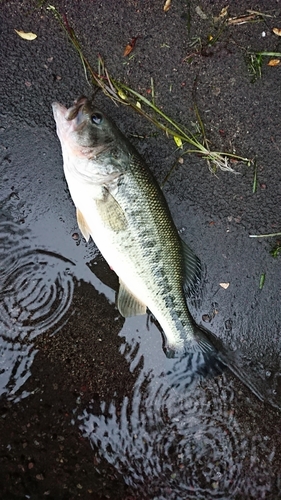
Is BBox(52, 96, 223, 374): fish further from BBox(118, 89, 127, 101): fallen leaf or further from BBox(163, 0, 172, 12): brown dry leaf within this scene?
BBox(163, 0, 172, 12): brown dry leaf

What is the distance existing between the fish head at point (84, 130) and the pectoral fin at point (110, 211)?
0.29m

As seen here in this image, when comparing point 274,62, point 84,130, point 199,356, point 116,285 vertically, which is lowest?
point 199,356

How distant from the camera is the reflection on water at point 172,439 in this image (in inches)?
133

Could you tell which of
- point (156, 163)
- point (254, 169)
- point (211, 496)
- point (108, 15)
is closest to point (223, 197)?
point (254, 169)

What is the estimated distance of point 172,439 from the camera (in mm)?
3406

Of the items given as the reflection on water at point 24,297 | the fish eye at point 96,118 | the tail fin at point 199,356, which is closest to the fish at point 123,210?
the fish eye at point 96,118

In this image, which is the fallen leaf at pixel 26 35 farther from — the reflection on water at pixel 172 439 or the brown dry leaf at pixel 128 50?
the reflection on water at pixel 172 439

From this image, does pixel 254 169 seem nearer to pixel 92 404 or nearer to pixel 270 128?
pixel 270 128

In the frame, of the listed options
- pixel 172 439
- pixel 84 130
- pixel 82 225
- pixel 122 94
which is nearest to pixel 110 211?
pixel 82 225

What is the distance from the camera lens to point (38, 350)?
3.39 metres

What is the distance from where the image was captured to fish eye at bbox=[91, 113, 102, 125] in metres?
2.86

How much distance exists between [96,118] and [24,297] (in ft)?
4.84

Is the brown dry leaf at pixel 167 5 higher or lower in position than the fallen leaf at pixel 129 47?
higher

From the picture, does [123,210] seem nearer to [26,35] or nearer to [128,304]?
[128,304]
